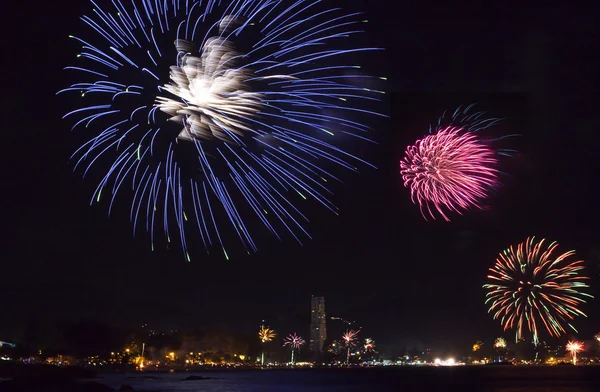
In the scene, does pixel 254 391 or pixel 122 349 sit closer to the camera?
pixel 254 391

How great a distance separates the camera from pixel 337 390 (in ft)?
335

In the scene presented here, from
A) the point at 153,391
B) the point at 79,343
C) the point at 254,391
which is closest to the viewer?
the point at 153,391

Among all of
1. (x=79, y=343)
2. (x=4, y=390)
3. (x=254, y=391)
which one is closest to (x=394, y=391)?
(x=254, y=391)

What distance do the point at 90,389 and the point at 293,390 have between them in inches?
1474

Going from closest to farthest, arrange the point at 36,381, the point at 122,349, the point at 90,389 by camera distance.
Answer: the point at 90,389
the point at 36,381
the point at 122,349

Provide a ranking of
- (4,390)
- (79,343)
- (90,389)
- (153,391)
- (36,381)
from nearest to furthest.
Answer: (4,390)
(90,389)
(36,381)
(153,391)
(79,343)

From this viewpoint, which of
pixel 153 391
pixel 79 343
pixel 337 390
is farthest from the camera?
pixel 79 343

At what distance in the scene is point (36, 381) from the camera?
77562 millimetres

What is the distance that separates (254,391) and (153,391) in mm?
14997

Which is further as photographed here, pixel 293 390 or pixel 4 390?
pixel 293 390

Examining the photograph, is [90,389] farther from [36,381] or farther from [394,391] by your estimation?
[394,391]

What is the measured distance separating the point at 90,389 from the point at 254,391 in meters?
29.4

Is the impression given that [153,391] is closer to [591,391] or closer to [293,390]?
[293,390]

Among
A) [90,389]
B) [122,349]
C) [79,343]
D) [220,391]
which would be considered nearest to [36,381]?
[90,389]
